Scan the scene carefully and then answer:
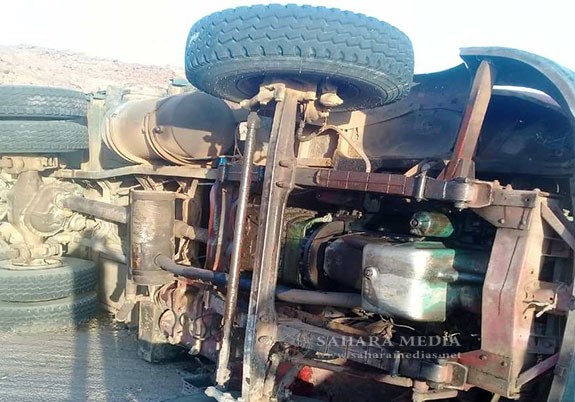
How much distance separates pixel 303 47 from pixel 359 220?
0.96 m

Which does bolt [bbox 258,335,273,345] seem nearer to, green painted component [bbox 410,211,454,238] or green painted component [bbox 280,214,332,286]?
green painted component [bbox 280,214,332,286]

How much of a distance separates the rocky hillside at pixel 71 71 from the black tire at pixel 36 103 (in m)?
5.94

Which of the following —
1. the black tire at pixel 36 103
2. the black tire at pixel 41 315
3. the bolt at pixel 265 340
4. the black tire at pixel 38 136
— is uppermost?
the black tire at pixel 36 103

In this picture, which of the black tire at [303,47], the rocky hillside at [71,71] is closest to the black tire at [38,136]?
the black tire at [303,47]

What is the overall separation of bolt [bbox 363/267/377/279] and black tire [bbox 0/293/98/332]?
3246 millimetres

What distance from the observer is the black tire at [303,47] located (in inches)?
86.7

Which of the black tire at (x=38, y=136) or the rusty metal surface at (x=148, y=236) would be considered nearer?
the rusty metal surface at (x=148, y=236)

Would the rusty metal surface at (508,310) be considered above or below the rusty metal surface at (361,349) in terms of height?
above

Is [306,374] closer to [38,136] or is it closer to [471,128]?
[471,128]

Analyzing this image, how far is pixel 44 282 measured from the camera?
4.62m

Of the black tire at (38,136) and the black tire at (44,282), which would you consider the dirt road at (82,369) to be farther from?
the black tire at (38,136)

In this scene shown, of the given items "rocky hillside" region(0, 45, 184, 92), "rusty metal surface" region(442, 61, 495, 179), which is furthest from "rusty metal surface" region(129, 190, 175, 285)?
"rocky hillside" region(0, 45, 184, 92)

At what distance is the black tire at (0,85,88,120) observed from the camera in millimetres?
4590

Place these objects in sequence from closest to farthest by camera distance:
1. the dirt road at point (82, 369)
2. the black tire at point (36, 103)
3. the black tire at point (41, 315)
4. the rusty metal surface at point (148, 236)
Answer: the dirt road at point (82, 369) → the rusty metal surface at point (148, 236) → the black tire at point (41, 315) → the black tire at point (36, 103)
